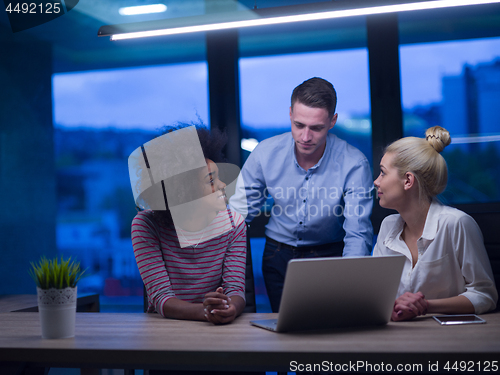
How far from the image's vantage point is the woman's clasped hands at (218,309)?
1.31 metres

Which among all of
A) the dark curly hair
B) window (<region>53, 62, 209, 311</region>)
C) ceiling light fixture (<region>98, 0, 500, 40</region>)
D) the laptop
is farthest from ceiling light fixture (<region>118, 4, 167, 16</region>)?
the laptop

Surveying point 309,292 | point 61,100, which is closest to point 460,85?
point 309,292

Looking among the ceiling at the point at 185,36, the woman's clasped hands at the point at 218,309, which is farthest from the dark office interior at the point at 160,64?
the woman's clasped hands at the point at 218,309

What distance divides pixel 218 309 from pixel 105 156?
7.78 feet

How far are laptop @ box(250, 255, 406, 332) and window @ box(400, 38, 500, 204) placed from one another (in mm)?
1803

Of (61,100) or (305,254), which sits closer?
(305,254)

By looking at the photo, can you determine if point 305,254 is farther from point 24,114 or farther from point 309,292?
point 24,114

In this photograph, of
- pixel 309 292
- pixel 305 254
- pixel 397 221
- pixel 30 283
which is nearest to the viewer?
pixel 309 292

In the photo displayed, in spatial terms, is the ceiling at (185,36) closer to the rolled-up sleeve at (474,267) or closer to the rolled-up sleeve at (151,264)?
the rolled-up sleeve at (474,267)

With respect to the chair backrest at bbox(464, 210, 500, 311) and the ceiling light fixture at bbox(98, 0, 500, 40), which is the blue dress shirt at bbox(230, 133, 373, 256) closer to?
the chair backrest at bbox(464, 210, 500, 311)

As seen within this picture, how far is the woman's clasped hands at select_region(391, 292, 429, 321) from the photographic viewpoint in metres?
1.30

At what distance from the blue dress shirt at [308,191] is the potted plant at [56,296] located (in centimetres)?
131

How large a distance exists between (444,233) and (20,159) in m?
2.94

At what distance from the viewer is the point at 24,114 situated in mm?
A: 3268
